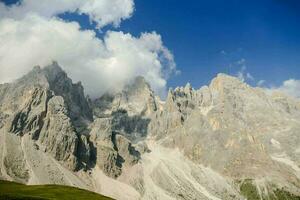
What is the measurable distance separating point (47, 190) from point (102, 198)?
13.7 m

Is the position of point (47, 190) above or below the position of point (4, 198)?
above

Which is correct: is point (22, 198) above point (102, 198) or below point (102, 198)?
below

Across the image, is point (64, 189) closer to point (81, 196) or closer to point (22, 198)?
point (81, 196)

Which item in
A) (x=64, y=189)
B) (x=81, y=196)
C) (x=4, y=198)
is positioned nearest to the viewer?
(x=4, y=198)

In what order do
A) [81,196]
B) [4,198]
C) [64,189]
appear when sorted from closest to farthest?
1. [4,198]
2. [81,196]
3. [64,189]

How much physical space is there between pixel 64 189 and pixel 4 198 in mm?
42319

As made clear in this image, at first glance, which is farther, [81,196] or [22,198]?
[81,196]

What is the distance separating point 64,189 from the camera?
104 metres

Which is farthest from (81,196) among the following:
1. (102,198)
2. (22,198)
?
(22,198)

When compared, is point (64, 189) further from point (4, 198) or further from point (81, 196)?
point (4, 198)

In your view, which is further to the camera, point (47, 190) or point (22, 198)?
point (47, 190)

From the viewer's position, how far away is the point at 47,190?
3917 inches

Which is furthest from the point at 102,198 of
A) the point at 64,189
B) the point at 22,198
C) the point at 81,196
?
the point at 22,198

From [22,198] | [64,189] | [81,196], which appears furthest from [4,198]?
[64,189]
